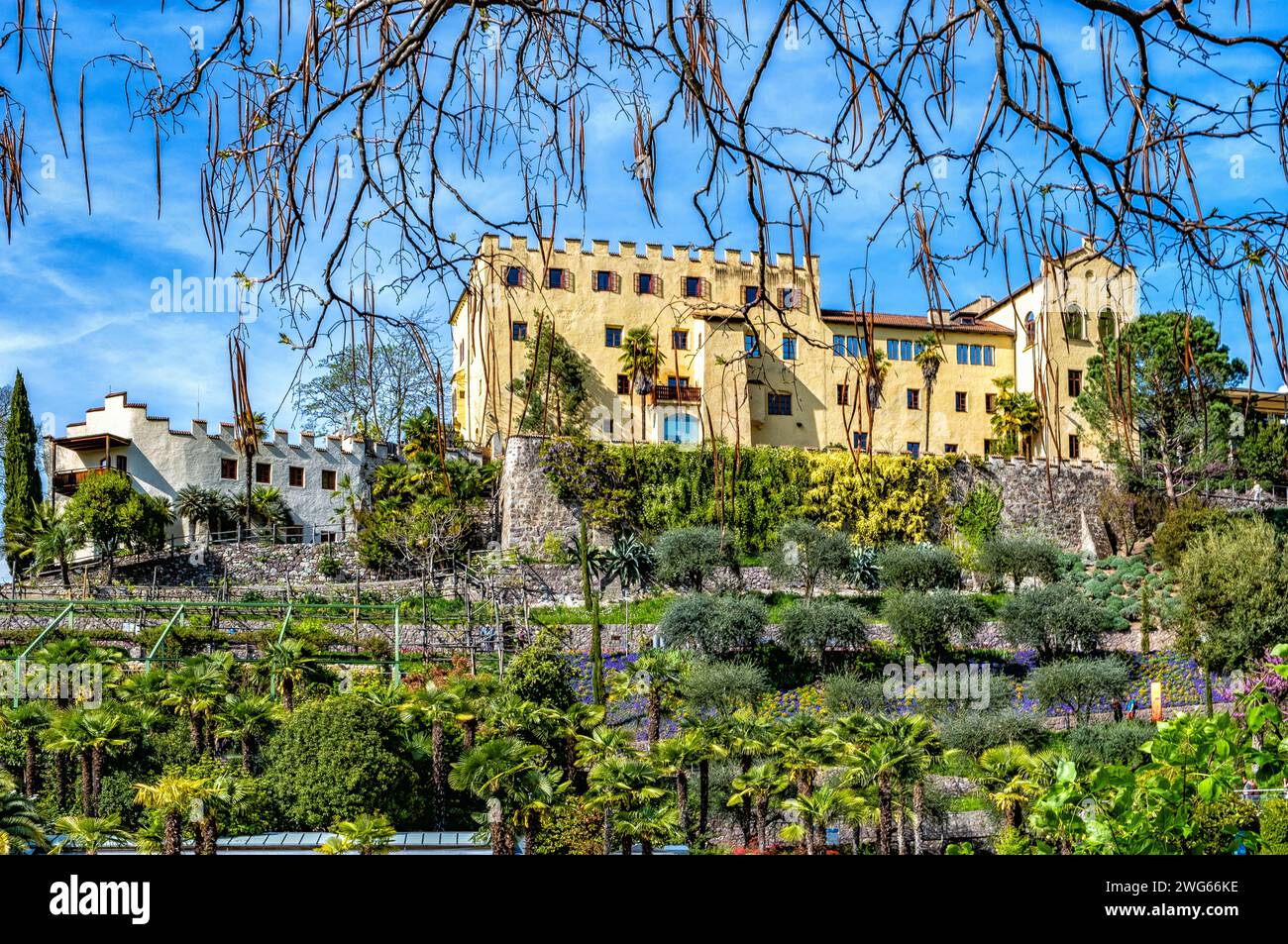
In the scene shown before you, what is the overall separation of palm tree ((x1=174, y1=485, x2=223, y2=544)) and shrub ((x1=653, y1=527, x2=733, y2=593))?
13.0m

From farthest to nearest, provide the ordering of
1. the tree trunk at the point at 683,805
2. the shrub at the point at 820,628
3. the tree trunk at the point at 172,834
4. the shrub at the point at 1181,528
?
1. the shrub at the point at 1181,528
2. the shrub at the point at 820,628
3. the tree trunk at the point at 683,805
4. the tree trunk at the point at 172,834

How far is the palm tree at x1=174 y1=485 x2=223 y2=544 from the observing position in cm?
3619

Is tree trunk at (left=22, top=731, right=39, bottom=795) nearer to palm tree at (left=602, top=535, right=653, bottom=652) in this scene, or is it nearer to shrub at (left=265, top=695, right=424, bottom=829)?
shrub at (left=265, top=695, right=424, bottom=829)

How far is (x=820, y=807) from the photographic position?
1662 cm

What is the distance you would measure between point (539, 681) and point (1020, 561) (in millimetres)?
16223

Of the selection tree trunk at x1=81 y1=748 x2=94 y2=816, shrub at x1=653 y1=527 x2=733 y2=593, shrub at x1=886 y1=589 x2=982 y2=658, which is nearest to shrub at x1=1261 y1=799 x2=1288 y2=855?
tree trunk at x1=81 y1=748 x2=94 y2=816

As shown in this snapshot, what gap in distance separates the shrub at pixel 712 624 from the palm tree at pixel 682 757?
928cm

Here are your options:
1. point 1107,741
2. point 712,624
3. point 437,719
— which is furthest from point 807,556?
point 437,719

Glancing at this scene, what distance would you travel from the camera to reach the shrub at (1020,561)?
34.5 m

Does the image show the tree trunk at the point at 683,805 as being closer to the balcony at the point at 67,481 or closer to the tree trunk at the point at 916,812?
the tree trunk at the point at 916,812
